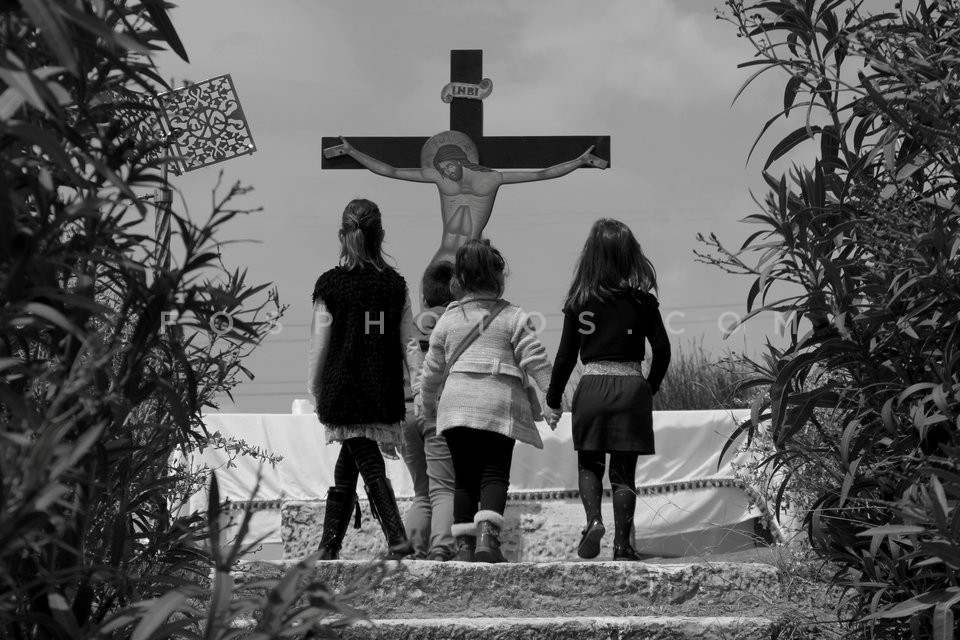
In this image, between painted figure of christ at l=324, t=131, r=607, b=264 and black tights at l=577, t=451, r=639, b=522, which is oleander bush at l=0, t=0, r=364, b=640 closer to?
black tights at l=577, t=451, r=639, b=522

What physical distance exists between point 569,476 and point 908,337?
3.86m

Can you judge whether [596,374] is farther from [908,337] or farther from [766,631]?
[908,337]

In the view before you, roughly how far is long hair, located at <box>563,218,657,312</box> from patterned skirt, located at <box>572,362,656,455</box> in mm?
302

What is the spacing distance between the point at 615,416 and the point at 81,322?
3.67 metres

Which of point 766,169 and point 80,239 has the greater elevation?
point 766,169

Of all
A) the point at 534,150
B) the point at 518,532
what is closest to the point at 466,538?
the point at 518,532

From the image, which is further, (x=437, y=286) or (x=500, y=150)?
(x=500, y=150)

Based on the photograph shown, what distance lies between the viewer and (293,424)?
660cm

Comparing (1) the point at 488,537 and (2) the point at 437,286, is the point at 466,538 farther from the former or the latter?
(2) the point at 437,286

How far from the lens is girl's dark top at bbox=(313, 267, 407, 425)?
4.76 meters

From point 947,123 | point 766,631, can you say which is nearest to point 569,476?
point 766,631

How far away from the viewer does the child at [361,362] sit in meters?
4.75

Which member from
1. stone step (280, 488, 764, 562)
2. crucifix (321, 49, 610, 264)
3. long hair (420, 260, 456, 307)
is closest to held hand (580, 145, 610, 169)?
crucifix (321, 49, 610, 264)

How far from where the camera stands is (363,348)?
4824 mm
